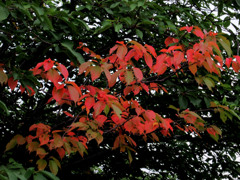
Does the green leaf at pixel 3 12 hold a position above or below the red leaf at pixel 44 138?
above

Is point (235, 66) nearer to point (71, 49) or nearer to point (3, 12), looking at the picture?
point (71, 49)

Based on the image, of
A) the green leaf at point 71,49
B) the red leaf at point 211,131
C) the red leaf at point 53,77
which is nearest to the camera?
the red leaf at point 53,77

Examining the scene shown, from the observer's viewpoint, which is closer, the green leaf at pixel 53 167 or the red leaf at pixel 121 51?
the red leaf at pixel 121 51

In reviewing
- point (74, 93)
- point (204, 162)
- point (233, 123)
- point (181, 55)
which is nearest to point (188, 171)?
point (204, 162)

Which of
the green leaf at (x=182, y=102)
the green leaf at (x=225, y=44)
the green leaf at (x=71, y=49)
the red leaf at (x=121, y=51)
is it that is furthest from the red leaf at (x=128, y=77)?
the green leaf at (x=182, y=102)

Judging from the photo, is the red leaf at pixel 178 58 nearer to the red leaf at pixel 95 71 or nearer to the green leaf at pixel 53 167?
the red leaf at pixel 95 71

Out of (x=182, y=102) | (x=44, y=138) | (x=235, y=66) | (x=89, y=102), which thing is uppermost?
(x=235, y=66)

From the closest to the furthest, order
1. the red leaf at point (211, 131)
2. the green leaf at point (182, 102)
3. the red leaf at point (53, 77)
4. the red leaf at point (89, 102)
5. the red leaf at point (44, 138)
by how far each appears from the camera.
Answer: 1. the red leaf at point (53, 77)
2. the red leaf at point (89, 102)
3. the red leaf at point (44, 138)
4. the red leaf at point (211, 131)
5. the green leaf at point (182, 102)

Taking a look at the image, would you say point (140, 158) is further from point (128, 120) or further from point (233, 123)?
point (128, 120)

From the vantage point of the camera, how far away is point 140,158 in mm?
4039

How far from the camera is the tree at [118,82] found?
204 centimetres

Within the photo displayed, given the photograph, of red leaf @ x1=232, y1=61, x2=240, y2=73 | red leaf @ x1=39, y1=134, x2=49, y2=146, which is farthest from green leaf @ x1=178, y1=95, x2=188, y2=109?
red leaf @ x1=39, y1=134, x2=49, y2=146

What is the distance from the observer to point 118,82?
9.75 feet

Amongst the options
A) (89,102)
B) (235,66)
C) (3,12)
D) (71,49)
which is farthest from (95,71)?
(235,66)
